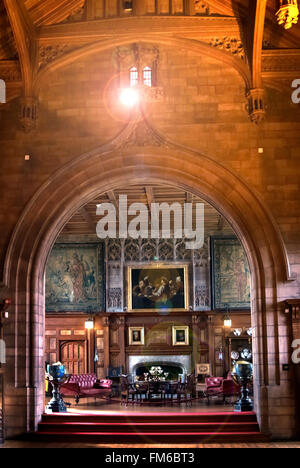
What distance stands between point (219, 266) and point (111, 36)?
11.9 m

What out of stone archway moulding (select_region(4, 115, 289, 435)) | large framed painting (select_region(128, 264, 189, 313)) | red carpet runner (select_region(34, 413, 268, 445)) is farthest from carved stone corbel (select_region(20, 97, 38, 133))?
large framed painting (select_region(128, 264, 189, 313))

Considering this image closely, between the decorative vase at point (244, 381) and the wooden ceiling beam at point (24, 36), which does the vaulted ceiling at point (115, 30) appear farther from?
the decorative vase at point (244, 381)

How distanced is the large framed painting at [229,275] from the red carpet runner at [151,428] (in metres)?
10.5

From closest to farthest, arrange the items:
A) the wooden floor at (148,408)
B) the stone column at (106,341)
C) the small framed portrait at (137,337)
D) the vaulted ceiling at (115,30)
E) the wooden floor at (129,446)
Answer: the wooden floor at (129,446) → the vaulted ceiling at (115,30) → the wooden floor at (148,408) → the stone column at (106,341) → the small framed portrait at (137,337)

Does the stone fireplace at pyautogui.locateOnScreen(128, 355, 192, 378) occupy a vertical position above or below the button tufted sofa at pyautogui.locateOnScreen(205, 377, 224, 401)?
above

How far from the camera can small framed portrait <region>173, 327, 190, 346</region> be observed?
2438 cm

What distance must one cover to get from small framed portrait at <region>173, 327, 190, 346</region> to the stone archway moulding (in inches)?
401

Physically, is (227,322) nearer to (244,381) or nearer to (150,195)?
(150,195)

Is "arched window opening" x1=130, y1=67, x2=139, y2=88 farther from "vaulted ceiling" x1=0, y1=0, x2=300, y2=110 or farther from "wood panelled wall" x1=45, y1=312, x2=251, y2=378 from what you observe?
"wood panelled wall" x1=45, y1=312, x2=251, y2=378

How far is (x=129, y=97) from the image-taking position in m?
14.9

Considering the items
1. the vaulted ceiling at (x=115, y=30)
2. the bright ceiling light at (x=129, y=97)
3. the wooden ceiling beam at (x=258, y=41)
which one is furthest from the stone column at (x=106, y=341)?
the wooden ceiling beam at (x=258, y=41)

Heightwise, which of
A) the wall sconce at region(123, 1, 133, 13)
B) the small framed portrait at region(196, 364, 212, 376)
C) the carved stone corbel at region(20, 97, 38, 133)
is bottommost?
the small framed portrait at region(196, 364, 212, 376)

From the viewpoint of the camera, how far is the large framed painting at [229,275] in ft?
80.3

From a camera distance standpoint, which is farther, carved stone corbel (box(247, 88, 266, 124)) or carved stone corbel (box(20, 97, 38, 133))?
carved stone corbel (box(20, 97, 38, 133))
